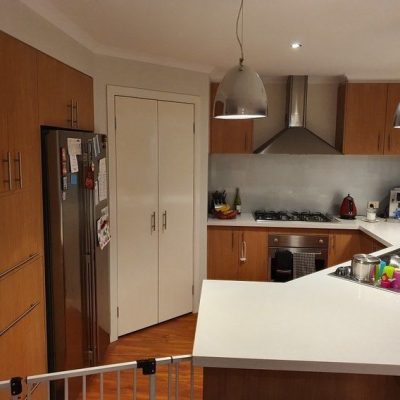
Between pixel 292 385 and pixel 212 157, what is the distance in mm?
3087

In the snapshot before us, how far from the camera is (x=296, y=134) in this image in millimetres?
4043

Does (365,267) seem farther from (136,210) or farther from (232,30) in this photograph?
(136,210)

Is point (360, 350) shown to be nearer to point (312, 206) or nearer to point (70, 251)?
point (70, 251)

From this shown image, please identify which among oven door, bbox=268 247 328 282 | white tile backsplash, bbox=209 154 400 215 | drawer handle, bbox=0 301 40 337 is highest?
white tile backsplash, bbox=209 154 400 215

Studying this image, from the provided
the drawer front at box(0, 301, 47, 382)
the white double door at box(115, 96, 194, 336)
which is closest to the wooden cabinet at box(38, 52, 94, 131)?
the white double door at box(115, 96, 194, 336)

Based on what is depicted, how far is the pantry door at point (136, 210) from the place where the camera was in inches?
125

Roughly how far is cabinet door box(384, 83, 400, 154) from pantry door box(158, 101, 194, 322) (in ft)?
6.55

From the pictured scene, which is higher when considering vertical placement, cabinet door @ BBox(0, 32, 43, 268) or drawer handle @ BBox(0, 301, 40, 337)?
cabinet door @ BBox(0, 32, 43, 268)

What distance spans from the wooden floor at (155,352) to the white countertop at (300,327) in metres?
0.97

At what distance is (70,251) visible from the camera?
2316 mm

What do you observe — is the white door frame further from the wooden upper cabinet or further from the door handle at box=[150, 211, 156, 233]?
the wooden upper cabinet

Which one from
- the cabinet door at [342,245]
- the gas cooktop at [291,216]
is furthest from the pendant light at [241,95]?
the cabinet door at [342,245]

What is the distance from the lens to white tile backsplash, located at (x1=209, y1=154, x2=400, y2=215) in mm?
4355

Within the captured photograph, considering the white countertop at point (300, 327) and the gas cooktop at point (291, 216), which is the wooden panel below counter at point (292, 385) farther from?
the gas cooktop at point (291, 216)
